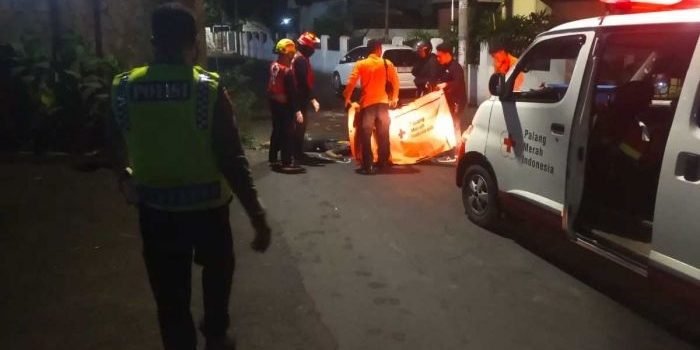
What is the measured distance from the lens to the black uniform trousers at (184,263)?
3062 millimetres

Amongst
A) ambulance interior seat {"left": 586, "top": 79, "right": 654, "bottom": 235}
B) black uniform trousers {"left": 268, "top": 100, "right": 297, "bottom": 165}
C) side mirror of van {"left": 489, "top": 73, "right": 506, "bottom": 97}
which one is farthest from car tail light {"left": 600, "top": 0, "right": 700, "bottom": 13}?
black uniform trousers {"left": 268, "top": 100, "right": 297, "bottom": 165}

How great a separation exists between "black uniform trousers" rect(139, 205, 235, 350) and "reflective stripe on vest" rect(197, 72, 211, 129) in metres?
0.42

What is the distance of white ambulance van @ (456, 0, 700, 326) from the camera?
3.89m

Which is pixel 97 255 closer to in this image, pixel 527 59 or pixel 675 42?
pixel 527 59

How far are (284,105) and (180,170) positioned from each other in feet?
19.2

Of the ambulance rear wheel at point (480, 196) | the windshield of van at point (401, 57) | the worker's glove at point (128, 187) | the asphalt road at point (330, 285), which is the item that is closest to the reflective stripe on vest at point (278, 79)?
the asphalt road at point (330, 285)

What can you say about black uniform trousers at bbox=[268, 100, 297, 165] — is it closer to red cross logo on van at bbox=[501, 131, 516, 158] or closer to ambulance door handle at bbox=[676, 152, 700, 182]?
red cross logo on van at bbox=[501, 131, 516, 158]

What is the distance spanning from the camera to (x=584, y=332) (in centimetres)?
419

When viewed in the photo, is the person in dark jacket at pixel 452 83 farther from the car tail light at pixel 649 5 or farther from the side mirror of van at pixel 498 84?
the car tail light at pixel 649 5

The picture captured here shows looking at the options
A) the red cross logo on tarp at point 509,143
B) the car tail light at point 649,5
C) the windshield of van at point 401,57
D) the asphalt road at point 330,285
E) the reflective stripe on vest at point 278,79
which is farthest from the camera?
the windshield of van at point 401,57

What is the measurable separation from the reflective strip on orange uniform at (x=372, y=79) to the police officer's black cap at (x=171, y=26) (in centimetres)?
546

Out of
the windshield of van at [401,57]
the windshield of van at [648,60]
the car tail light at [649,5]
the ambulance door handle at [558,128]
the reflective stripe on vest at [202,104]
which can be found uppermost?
the windshield of van at [401,57]

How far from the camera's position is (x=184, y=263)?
10.3ft

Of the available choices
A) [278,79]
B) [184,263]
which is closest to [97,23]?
[278,79]
